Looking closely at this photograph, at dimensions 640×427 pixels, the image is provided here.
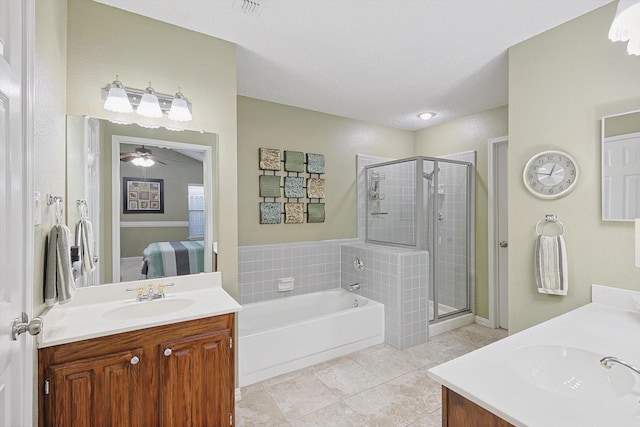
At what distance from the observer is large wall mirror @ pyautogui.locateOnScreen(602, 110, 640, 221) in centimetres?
165

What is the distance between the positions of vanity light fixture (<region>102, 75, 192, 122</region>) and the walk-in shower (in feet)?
→ 7.73

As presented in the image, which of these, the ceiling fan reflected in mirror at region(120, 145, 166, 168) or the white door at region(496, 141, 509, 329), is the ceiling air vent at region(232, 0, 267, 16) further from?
the white door at region(496, 141, 509, 329)

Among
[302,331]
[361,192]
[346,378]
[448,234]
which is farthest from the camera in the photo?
[361,192]

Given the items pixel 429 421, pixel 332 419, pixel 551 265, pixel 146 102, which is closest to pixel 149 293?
pixel 146 102

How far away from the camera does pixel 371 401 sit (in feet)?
7.22

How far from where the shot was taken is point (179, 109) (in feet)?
6.49

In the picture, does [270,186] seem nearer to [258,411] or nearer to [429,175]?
[429,175]

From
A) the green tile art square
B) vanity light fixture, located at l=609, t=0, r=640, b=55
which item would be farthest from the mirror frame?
vanity light fixture, located at l=609, t=0, r=640, b=55

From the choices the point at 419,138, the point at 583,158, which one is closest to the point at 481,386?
the point at 583,158

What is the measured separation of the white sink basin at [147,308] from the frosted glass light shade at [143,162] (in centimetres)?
89

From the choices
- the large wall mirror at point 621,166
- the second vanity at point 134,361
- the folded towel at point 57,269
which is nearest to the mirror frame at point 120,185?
the second vanity at point 134,361

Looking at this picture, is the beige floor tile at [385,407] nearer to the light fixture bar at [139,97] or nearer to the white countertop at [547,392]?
the white countertop at [547,392]

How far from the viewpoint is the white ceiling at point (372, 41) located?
181 cm

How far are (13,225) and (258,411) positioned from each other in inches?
71.4
